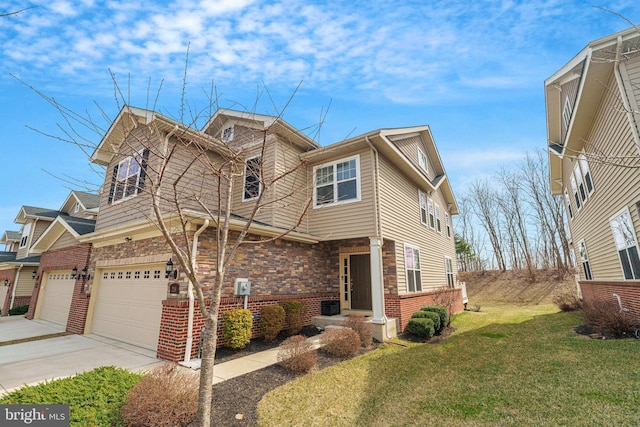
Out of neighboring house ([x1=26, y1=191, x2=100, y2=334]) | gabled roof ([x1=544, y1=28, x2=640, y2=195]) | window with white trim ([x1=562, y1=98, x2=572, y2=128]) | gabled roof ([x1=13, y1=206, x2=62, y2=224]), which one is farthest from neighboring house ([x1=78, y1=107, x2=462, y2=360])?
gabled roof ([x1=13, y1=206, x2=62, y2=224])

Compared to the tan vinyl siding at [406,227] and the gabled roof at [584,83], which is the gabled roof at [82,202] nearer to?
the tan vinyl siding at [406,227]

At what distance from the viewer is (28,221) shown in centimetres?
2066

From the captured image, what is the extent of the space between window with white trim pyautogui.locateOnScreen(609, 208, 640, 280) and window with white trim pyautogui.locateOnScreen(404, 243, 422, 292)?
5.94m

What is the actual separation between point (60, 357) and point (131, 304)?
78.2 inches

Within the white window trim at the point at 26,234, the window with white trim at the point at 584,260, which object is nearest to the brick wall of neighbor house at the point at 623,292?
the window with white trim at the point at 584,260

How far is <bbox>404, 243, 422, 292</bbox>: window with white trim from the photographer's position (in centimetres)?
1073

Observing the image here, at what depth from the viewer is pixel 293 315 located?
29.0 feet

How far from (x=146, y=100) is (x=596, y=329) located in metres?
11.8

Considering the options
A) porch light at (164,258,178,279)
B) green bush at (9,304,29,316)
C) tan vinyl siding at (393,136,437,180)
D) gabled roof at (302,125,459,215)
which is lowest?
green bush at (9,304,29,316)

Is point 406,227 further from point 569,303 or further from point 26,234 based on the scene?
point 26,234

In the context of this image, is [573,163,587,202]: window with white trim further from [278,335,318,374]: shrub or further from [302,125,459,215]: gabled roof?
[278,335,318,374]: shrub

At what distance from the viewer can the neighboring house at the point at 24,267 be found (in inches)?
691

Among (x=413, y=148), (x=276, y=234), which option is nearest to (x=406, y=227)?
(x=413, y=148)

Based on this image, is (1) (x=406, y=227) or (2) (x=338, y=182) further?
(1) (x=406, y=227)
